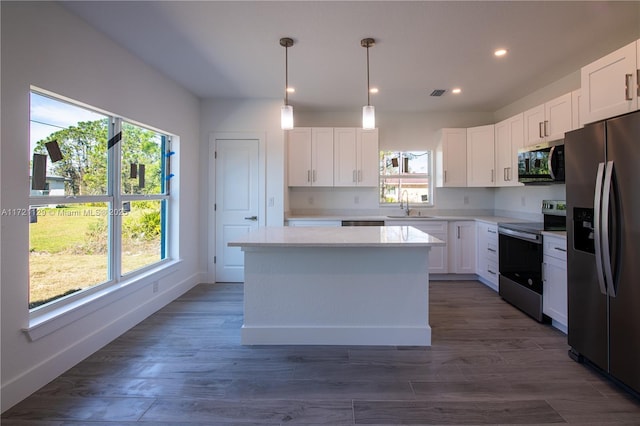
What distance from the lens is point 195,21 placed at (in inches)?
97.3

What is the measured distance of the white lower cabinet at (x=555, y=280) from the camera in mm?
2764

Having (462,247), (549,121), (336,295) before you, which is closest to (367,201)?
(462,247)

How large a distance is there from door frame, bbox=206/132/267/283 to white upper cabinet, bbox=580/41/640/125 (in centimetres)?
347

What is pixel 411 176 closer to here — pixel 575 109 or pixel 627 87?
pixel 575 109

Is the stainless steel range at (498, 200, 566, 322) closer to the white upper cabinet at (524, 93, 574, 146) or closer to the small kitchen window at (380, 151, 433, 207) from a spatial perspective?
the white upper cabinet at (524, 93, 574, 146)

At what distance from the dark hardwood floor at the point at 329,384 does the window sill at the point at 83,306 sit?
34cm

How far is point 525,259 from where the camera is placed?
10.8ft

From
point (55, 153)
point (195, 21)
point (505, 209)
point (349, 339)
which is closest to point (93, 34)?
point (195, 21)

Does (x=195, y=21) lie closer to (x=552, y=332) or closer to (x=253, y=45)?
(x=253, y=45)

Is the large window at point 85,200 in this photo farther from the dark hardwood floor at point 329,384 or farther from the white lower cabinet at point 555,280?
the white lower cabinet at point 555,280

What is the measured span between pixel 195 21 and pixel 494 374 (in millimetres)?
3386

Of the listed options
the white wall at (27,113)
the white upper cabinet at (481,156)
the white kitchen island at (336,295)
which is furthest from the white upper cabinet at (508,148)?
the white wall at (27,113)

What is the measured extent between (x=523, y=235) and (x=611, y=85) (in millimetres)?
1574

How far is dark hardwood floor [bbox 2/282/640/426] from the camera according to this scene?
1.77m
